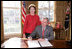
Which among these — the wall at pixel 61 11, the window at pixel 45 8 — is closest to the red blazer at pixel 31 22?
the window at pixel 45 8

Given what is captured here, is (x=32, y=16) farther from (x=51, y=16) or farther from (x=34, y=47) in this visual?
(x=51, y=16)

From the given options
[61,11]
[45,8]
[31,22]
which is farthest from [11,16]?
[61,11]

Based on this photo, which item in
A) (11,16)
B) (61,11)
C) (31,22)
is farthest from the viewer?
(61,11)

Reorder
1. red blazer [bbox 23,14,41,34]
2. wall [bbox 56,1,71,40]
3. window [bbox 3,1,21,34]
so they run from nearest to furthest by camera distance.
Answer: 1. red blazer [bbox 23,14,41,34]
2. window [bbox 3,1,21,34]
3. wall [bbox 56,1,71,40]

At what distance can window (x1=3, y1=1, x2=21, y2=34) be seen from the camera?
13.3ft

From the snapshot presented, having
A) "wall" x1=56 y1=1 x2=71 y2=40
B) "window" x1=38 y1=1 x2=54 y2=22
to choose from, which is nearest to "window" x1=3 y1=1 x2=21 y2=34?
"window" x1=38 y1=1 x2=54 y2=22

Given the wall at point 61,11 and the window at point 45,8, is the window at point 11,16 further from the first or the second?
the wall at point 61,11

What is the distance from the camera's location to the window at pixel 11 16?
4.06 m

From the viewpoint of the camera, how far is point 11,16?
4.16 meters

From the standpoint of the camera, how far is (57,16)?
4.45m

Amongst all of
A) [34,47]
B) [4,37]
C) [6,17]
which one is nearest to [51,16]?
[6,17]

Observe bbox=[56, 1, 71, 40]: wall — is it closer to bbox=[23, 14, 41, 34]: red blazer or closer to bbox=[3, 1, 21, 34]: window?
bbox=[3, 1, 21, 34]: window

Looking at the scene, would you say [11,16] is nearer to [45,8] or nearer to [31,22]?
[45,8]

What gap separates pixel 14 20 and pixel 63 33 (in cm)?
250
